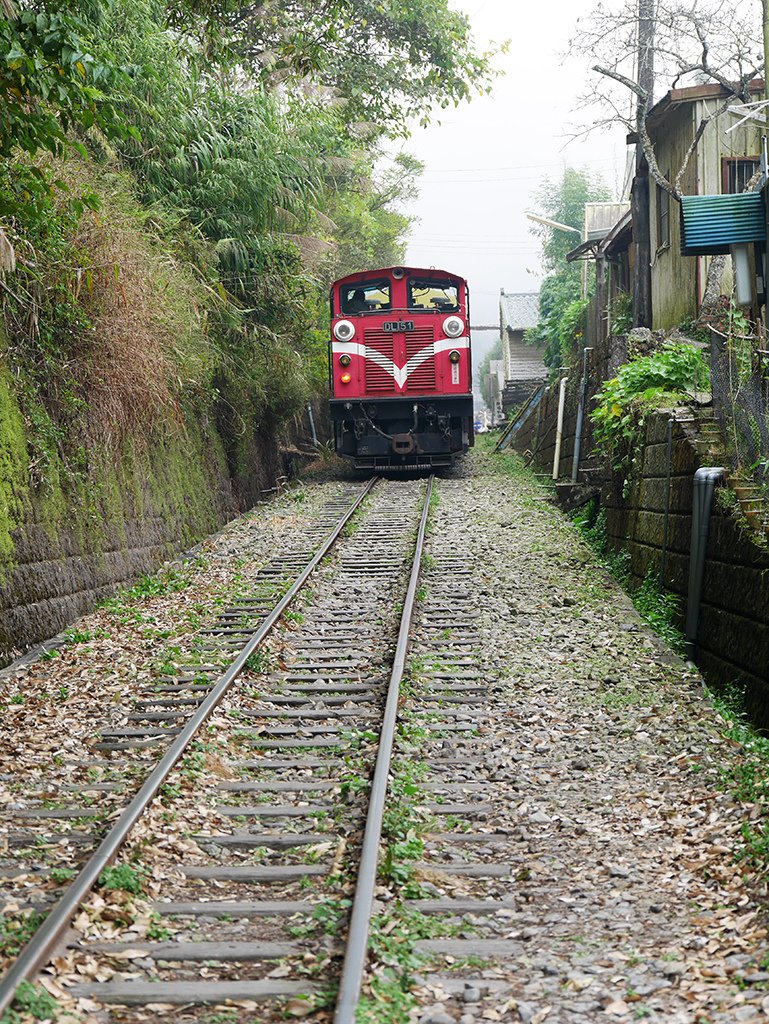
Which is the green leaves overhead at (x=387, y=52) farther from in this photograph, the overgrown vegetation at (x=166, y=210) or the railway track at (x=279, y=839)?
the railway track at (x=279, y=839)

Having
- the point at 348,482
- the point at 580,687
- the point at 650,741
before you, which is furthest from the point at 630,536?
the point at 348,482

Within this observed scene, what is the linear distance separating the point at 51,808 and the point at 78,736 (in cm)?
112

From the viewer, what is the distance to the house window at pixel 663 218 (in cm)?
1780

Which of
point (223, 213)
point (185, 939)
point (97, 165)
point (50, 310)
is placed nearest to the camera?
point (185, 939)

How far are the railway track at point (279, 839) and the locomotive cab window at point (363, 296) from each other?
11.3 metres

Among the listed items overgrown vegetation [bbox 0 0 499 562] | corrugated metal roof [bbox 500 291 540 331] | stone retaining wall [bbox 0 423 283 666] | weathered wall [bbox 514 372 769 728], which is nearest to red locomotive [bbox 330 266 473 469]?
overgrown vegetation [bbox 0 0 499 562]

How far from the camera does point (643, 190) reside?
17.4m

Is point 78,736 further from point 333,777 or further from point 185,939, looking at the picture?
point 185,939

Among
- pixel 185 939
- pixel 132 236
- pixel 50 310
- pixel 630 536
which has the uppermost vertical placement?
pixel 132 236

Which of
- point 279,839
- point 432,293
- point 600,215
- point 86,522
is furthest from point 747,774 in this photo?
point 600,215

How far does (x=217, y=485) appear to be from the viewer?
15.1 metres

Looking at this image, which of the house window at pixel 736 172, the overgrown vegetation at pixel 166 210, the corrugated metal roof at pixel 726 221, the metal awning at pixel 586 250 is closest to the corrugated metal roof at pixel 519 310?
the metal awning at pixel 586 250

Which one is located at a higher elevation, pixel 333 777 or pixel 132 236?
pixel 132 236

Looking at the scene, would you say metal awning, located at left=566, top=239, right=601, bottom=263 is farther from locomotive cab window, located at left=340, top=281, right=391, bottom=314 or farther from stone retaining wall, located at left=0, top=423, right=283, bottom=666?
stone retaining wall, located at left=0, top=423, right=283, bottom=666
